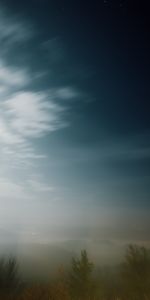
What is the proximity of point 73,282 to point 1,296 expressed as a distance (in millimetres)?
5338

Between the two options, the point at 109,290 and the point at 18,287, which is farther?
the point at 109,290

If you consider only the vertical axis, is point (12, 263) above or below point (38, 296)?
above

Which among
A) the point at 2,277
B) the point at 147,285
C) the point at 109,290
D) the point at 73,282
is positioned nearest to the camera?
the point at 147,285

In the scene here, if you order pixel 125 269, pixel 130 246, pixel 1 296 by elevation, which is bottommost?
pixel 1 296

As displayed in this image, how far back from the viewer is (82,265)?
27531mm

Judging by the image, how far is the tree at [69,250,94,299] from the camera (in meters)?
25.5

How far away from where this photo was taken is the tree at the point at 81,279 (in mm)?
25469

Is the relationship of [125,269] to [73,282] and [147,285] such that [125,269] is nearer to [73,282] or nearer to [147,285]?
[147,285]

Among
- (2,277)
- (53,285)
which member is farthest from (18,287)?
(53,285)

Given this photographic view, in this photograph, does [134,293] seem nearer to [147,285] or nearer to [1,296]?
[147,285]

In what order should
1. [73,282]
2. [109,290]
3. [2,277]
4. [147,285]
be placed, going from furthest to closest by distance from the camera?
[109,290] → [2,277] → [73,282] → [147,285]

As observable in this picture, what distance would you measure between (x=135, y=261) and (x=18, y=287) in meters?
9.34

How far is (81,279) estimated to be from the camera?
2642 cm

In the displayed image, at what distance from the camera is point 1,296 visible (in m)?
25.8
